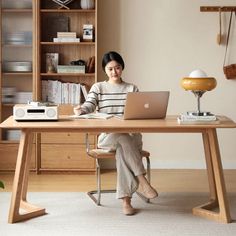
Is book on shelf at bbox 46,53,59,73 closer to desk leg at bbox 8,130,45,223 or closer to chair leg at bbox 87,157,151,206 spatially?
chair leg at bbox 87,157,151,206

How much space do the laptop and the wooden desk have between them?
0.08 m

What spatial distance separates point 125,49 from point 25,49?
0.99 m

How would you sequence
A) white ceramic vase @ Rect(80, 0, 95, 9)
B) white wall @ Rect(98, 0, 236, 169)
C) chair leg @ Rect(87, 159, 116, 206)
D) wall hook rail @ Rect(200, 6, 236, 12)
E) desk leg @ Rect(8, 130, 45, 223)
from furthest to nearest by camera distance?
white wall @ Rect(98, 0, 236, 169) → wall hook rail @ Rect(200, 6, 236, 12) → white ceramic vase @ Rect(80, 0, 95, 9) → chair leg @ Rect(87, 159, 116, 206) → desk leg @ Rect(8, 130, 45, 223)

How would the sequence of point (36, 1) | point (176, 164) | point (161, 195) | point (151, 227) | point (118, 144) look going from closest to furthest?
point (151, 227)
point (118, 144)
point (161, 195)
point (36, 1)
point (176, 164)

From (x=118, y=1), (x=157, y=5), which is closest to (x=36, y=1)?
(x=118, y=1)

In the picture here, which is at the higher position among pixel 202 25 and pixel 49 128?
pixel 202 25

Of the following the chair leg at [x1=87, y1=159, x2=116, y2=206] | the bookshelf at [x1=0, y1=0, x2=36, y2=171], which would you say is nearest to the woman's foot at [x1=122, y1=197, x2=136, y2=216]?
the chair leg at [x1=87, y1=159, x2=116, y2=206]

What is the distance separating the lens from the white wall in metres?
5.34

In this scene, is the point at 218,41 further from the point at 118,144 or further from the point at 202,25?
the point at 118,144

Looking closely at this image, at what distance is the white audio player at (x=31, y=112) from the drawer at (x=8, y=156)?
163 centimetres

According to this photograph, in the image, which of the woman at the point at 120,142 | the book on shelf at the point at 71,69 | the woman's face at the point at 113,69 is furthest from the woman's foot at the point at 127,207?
the book on shelf at the point at 71,69

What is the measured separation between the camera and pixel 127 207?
3.83 metres

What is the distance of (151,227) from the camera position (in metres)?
3.53

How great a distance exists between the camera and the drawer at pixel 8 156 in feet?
17.2
